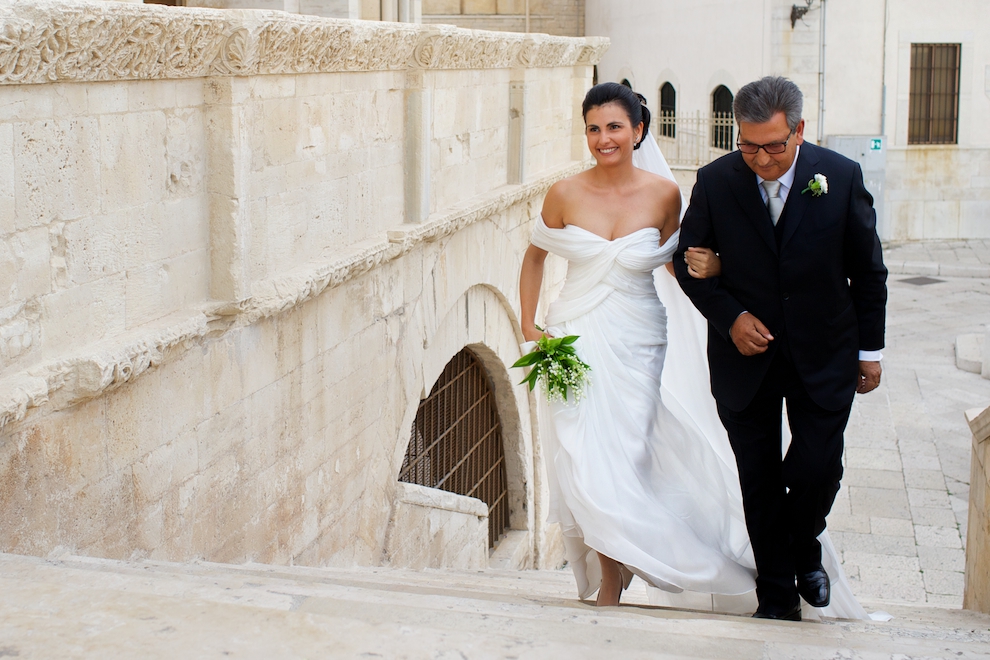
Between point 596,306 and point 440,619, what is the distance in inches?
73.1

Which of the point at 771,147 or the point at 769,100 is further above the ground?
the point at 769,100

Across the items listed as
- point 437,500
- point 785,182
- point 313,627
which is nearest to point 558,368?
point 785,182

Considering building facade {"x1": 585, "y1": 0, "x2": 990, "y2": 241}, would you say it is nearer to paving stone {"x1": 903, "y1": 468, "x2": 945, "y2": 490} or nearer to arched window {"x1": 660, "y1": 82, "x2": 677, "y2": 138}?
arched window {"x1": 660, "y1": 82, "x2": 677, "y2": 138}

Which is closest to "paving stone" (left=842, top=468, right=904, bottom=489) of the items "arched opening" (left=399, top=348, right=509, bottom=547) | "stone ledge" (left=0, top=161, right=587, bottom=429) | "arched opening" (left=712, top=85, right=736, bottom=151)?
"arched opening" (left=399, top=348, right=509, bottom=547)

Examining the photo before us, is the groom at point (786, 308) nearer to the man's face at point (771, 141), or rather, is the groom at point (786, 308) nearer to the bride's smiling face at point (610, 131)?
the man's face at point (771, 141)

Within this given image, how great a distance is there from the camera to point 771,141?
329 cm

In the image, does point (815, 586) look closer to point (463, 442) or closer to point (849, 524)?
point (463, 442)

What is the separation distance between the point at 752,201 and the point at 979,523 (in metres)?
2.43

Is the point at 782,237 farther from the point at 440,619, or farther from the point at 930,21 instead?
the point at 930,21

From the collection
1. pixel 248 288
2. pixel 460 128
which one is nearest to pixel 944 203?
pixel 460 128

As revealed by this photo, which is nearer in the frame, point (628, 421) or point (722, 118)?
point (628, 421)

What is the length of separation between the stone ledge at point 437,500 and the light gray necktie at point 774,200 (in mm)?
3119

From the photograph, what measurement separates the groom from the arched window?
20.6 meters

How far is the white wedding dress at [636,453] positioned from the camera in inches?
151
